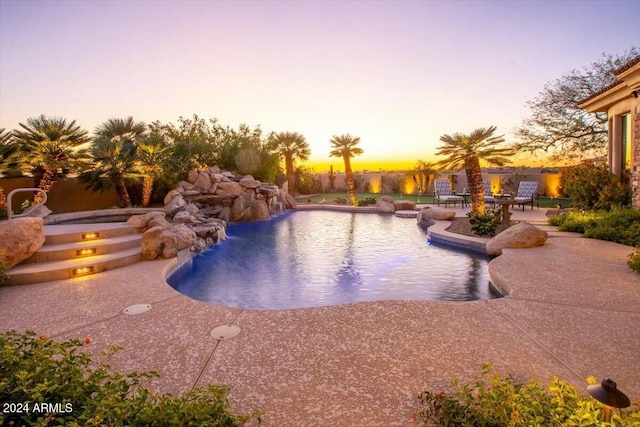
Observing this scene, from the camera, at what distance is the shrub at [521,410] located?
4.97 feet

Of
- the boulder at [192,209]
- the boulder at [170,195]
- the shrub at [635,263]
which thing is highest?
the boulder at [170,195]

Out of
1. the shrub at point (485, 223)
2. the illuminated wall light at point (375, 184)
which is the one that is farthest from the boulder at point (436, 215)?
the illuminated wall light at point (375, 184)

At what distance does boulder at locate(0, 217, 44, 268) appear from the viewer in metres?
5.02

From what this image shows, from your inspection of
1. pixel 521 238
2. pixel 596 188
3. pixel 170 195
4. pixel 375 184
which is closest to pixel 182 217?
pixel 170 195

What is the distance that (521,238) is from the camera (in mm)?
7074

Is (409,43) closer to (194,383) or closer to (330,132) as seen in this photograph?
(330,132)

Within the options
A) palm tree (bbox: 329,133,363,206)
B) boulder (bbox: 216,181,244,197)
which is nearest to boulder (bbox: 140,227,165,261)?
boulder (bbox: 216,181,244,197)

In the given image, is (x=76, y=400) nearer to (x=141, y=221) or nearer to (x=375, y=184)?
(x=141, y=221)

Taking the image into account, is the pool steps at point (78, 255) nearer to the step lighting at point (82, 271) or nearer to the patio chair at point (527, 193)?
the step lighting at point (82, 271)

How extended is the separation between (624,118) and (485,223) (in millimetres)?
5183

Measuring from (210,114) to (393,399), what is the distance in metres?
21.1

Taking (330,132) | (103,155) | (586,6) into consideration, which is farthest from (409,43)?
(103,155)

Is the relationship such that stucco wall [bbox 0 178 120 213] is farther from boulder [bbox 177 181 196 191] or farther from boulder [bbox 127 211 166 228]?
boulder [bbox 127 211 166 228]

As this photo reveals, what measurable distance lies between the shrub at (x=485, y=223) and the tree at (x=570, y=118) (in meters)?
10.2
